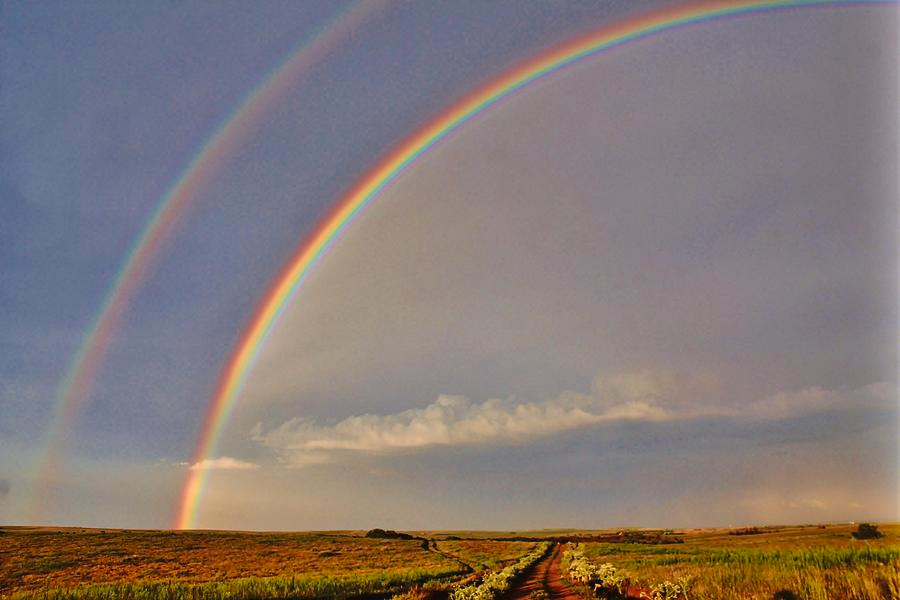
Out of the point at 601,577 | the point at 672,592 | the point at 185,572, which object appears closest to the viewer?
the point at 672,592

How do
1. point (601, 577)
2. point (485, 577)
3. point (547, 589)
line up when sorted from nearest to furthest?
point (601, 577) → point (547, 589) → point (485, 577)

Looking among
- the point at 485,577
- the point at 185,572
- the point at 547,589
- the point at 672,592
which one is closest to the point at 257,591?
the point at 485,577

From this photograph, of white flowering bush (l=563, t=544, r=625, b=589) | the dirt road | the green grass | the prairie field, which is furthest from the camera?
the green grass

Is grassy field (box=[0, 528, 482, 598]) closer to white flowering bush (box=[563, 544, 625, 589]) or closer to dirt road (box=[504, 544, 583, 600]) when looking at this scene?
dirt road (box=[504, 544, 583, 600])

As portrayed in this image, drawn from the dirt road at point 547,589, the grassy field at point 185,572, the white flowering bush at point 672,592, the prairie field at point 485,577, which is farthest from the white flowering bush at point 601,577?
the grassy field at point 185,572

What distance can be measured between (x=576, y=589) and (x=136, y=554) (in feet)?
230

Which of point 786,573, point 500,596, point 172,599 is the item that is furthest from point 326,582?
point 786,573

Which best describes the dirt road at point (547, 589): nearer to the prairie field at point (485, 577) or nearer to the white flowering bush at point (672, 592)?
the prairie field at point (485, 577)

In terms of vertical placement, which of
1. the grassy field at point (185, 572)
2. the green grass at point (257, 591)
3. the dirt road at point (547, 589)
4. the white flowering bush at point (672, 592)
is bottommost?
the grassy field at point (185, 572)

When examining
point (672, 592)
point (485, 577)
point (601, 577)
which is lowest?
point (485, 577)

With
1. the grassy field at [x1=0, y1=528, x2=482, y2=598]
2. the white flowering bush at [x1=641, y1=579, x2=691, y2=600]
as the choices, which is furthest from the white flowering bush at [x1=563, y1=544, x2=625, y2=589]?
the grassy field at [x1=0, y1=528, x2=482, y2=598]

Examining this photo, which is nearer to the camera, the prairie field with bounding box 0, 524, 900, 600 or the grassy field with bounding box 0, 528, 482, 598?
the prairie field with bounding box 0, 524, 900, 600

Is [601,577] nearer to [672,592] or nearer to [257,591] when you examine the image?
[672,592]

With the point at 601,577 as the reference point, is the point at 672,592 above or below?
above
